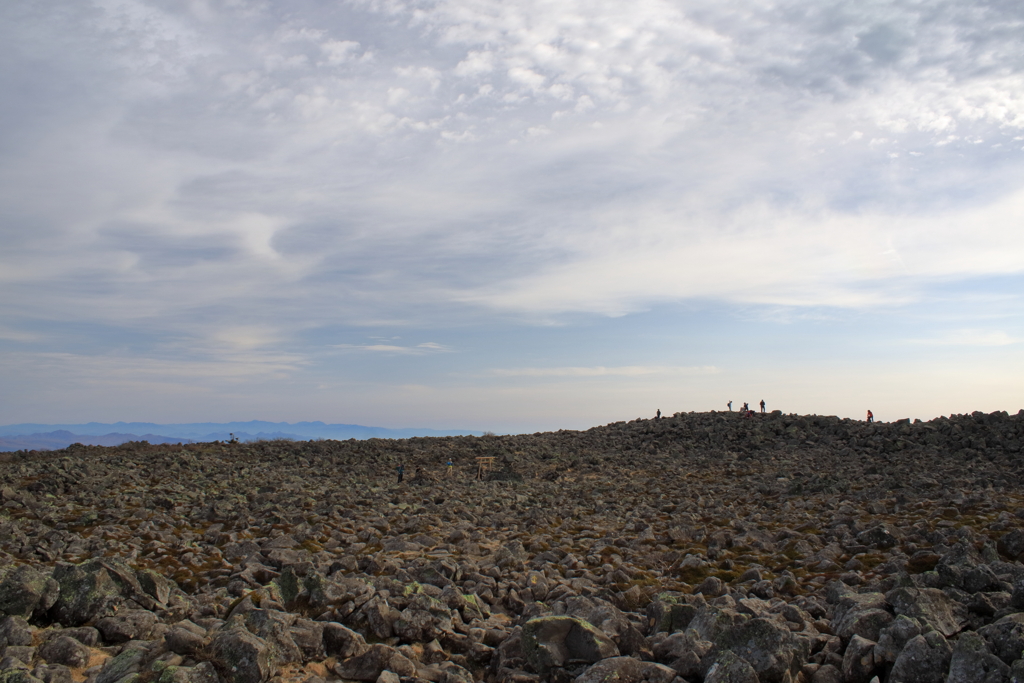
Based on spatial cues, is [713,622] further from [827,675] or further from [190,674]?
[190,674]

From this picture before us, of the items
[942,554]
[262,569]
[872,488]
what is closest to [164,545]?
[262,569]

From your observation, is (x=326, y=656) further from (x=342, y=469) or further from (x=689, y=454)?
(x=689, y=454)

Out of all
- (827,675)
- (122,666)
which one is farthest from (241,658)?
(827,675)

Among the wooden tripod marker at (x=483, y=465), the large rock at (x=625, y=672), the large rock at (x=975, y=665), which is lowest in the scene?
the wooden tripod marker at (x=483, y=465)

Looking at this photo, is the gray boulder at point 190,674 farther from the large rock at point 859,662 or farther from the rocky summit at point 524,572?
the large rock at point 859,662

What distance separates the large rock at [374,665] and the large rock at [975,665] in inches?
311

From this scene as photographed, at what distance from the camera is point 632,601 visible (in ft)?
47.0

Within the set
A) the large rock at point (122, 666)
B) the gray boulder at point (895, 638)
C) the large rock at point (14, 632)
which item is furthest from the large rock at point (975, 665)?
the large rock at point (14, 632)

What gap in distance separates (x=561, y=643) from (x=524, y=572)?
7.13m

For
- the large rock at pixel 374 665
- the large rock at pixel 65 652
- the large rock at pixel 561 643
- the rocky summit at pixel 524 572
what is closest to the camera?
the large rock at pixel 65 652

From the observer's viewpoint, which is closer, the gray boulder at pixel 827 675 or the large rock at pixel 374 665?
the gray boulder at pixel 827 675

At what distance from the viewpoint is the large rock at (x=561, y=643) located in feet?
31.7

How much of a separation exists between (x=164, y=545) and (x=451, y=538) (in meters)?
9.32

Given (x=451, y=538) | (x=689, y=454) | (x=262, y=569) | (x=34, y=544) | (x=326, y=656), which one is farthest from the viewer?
(x=689, y=454)
